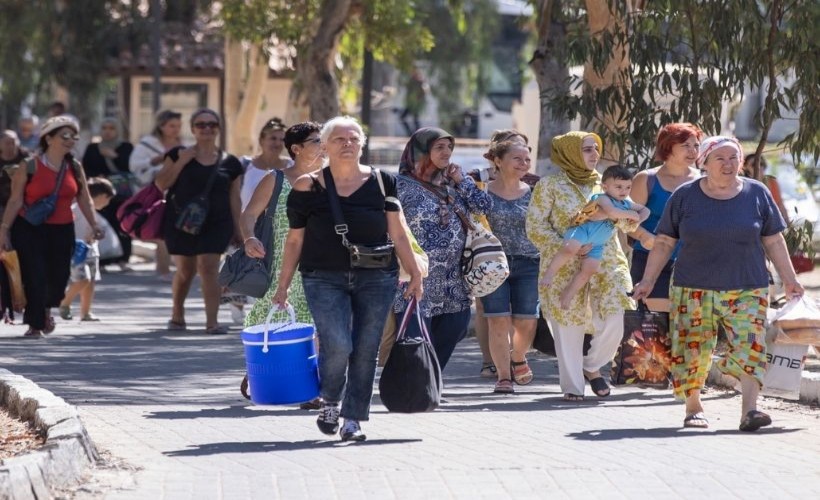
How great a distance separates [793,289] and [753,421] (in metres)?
0.84

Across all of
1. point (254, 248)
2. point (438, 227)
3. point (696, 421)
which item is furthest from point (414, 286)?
point (696, 421)

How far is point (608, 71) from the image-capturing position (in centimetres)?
1497

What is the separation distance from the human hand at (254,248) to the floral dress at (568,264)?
1.89 metres

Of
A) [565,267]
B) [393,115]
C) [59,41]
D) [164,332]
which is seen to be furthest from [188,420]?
[393,115]

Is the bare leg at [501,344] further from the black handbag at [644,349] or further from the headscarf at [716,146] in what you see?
the headscarf at [716,146]

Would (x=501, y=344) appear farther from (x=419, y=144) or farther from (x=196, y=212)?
(x=196, y=212)

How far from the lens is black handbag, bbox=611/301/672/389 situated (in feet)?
34.5

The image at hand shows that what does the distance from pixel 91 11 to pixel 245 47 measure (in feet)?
29.5

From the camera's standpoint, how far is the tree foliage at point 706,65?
43.5 feet

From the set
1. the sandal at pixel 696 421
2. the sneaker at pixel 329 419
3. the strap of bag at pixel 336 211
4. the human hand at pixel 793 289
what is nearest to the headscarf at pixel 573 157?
the human hand at pixel 793 289

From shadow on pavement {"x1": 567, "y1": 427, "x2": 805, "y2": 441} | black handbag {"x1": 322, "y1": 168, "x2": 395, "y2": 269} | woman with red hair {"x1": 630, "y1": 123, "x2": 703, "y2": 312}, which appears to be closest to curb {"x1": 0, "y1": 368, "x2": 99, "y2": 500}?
black handbag {"x1": 322, "y1": 168, "x2": 395, "y2": 269}

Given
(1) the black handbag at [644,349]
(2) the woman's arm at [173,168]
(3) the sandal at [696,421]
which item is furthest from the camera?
(2) the woman's arm at [173,168]

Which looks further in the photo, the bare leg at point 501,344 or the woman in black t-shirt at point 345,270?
the bare leg at point 501,344

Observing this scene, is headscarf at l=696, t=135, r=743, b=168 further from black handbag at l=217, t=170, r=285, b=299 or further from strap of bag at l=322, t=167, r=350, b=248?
black handbag at l=217, t=170, r=285, b=299
